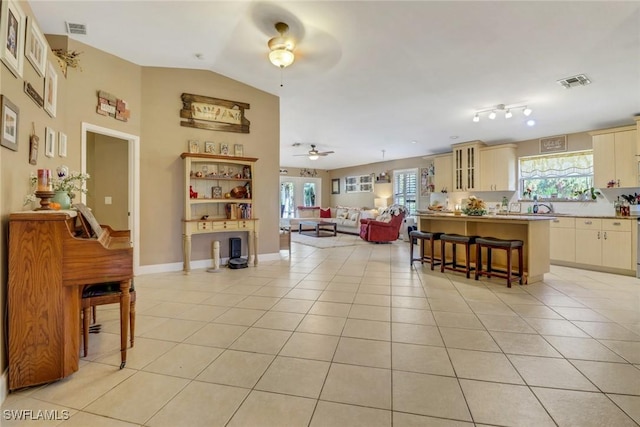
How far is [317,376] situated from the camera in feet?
5.81

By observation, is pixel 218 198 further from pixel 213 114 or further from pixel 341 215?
pixel 341 215

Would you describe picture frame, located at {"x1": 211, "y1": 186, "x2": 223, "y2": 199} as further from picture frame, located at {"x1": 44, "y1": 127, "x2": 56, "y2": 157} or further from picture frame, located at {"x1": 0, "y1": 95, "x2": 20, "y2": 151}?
picture frame, located at {"x1": 0, "y1": 95, "x2": 20, "y2": 151}

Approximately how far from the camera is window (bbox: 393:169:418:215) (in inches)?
354

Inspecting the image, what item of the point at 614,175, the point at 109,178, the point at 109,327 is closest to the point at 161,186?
the point at 109,178

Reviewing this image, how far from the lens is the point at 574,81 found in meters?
3.68

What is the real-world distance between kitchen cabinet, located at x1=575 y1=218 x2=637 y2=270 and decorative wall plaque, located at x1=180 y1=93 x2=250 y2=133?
582 cm

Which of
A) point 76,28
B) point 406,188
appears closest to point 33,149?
point 76,28

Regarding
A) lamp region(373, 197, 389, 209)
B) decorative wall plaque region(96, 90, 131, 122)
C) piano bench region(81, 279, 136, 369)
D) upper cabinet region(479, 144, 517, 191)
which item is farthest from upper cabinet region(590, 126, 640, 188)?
decorative wall plaque region(96, 90, 131, 122)

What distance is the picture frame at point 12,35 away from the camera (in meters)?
1.65

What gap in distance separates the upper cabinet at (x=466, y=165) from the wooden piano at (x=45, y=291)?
710cm

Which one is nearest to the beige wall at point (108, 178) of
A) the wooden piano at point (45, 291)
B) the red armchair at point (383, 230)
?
the wooden piano at point (45, 291)

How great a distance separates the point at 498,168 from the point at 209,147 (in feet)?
19.6

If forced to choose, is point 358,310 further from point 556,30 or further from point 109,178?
point 109,178

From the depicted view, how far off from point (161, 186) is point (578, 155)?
7.49m
